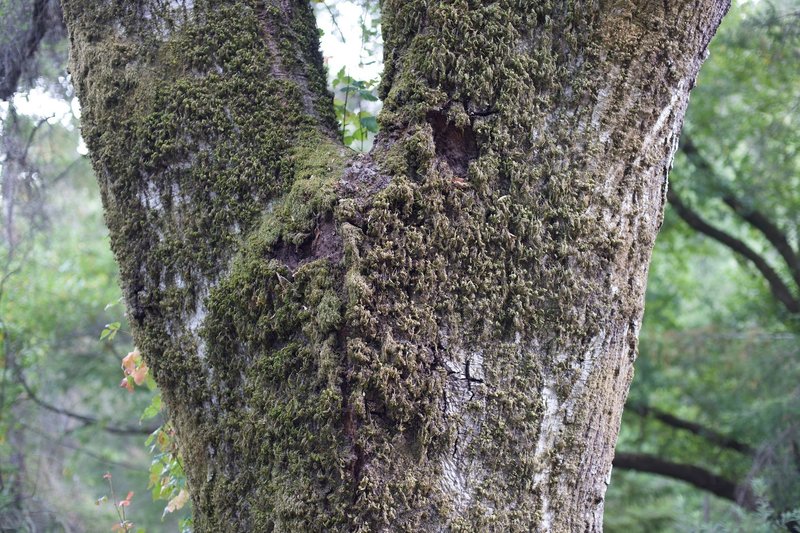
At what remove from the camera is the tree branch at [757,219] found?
26.0 ft

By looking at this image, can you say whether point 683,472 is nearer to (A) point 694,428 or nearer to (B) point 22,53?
(A) point 694,428

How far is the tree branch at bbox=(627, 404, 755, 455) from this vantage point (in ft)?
25.9

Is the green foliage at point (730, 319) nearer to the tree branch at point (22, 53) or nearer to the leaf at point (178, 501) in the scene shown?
the leaf at point (178, 501)

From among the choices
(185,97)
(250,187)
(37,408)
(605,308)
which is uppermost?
(185,97)

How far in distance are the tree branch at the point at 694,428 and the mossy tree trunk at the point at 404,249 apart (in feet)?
23.4

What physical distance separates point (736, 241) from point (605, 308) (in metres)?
7.44

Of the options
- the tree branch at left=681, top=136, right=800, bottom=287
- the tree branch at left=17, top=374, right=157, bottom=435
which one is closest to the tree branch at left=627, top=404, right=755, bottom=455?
the tree branch at left=681, top=136, right=800, bottom=287

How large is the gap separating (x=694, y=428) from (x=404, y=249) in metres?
8.01

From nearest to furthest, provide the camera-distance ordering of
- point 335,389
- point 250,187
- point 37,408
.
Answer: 1. point 335,389
2. point 250,187
3. point 37,408

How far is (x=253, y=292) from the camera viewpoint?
1.62 metres

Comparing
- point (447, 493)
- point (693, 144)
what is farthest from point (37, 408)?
point (693, 144)

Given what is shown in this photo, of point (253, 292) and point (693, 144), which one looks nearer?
point (253, 292)

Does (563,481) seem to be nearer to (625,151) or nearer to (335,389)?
(335,389)

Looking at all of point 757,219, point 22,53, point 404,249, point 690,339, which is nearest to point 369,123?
point 404,249
